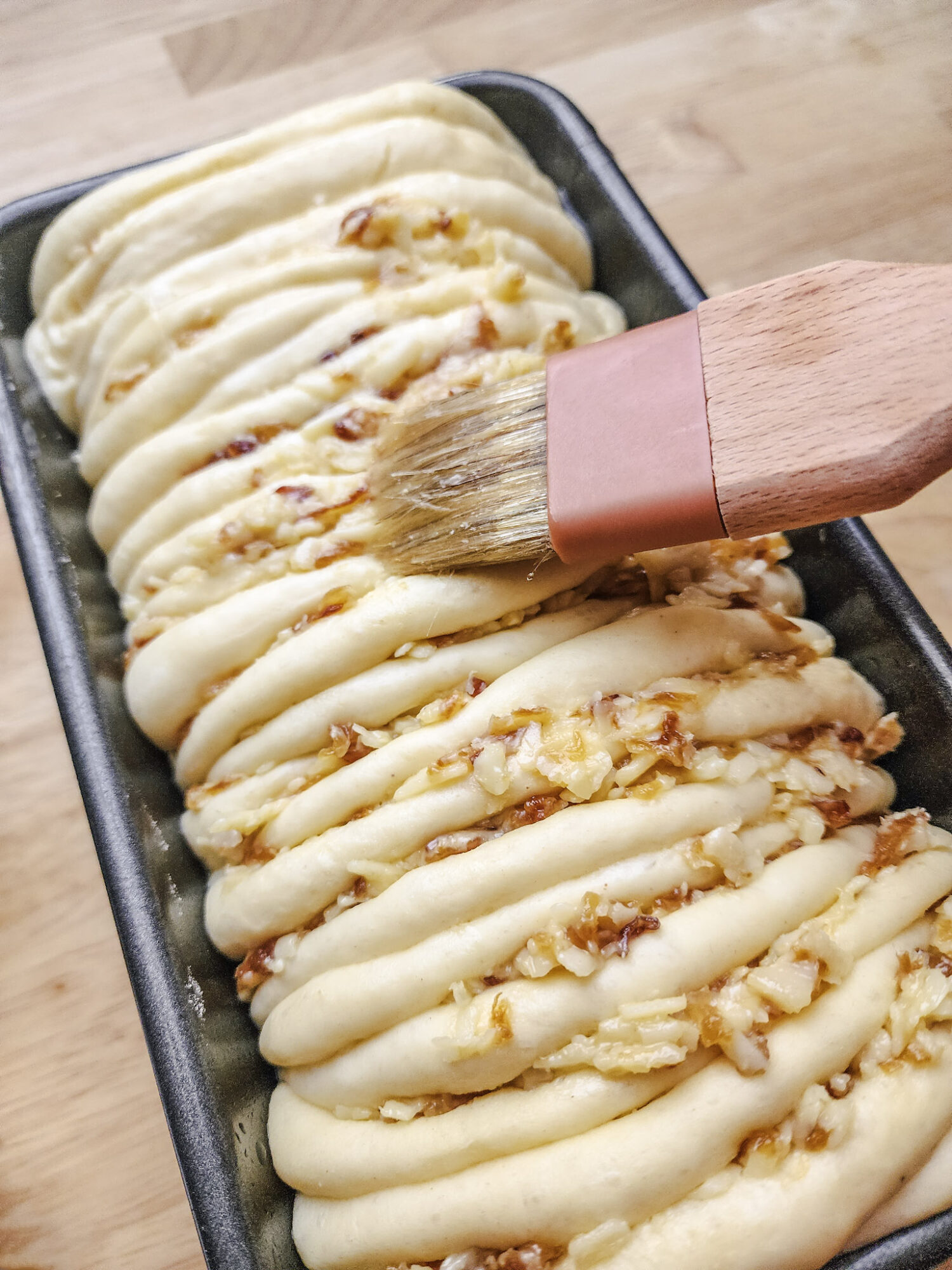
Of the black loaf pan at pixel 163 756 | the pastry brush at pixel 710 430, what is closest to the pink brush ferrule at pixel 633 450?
the pastry brush at pixel 710 430

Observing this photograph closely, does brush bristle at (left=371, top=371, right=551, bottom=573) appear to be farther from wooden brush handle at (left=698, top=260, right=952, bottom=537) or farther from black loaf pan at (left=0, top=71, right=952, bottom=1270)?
black loaf pan at (left=0, top=71, right=952, bottom=1270)

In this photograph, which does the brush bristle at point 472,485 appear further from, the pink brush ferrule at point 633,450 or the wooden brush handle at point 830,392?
the wooden brush handle at point 830,392

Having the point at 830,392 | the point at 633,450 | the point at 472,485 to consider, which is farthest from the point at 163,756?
the point at 830,392

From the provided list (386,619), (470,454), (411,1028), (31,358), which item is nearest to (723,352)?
(470,454)

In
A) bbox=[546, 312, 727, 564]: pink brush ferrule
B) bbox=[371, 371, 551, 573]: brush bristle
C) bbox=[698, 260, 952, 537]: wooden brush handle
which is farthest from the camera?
bbox=[371, 371, 551, 573]: brush bristle

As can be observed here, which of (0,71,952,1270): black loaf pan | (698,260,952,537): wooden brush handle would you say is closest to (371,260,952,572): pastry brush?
(698,260,952,537): wooden brush handle

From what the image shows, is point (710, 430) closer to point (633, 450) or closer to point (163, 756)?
point (633, 450)
